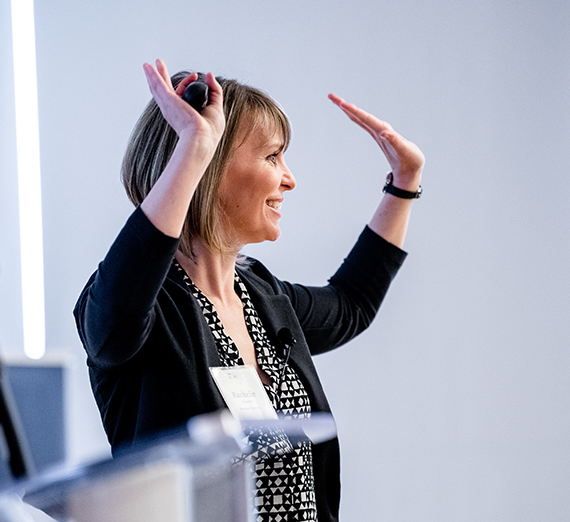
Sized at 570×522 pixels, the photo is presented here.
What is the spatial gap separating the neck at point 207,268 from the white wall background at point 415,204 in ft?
3.55

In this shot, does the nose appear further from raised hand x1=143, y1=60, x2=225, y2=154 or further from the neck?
raised hand x1=143, y1=60, x2=225, y2=154

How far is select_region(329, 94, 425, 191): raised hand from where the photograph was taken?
5.63 feet

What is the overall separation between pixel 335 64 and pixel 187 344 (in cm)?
173

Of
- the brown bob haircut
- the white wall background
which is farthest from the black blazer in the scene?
the white wall background

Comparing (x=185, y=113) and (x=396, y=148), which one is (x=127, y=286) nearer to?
(x=185, y=113)

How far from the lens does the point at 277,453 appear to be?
4.07 feet

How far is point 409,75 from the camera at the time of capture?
8.96 ft

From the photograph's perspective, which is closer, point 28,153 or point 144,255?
point 144,255

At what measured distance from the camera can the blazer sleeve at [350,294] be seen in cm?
174

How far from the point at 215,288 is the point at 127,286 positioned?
439 millimetres

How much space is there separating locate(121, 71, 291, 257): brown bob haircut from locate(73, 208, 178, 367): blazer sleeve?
352 mm

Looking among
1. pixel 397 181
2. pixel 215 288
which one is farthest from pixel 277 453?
pixel 397 181

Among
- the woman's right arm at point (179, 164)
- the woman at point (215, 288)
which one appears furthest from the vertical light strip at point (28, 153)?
the woman's right arm at point (179, 164)

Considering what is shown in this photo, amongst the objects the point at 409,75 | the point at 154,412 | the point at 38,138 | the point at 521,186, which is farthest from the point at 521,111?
the point at 154,412
